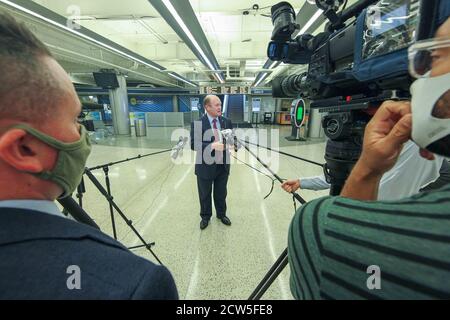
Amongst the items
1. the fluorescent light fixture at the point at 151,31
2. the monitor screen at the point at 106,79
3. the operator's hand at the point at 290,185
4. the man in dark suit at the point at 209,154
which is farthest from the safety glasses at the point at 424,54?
the monitor screen at the point at 106,79

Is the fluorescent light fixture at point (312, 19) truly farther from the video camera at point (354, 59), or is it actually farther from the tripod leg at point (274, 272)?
the tripod leg at point (274, 272)

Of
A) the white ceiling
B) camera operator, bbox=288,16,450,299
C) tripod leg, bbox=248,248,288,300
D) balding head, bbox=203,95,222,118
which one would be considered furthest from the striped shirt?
the white ceiling

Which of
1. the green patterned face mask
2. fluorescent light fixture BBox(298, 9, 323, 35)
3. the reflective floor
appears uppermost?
fluorescent light fixture BBox(298, 9, 323, 35)

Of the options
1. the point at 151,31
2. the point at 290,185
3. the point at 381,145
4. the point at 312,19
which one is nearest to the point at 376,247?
the point at 381,145

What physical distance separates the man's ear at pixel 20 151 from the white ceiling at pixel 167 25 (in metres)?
3.64

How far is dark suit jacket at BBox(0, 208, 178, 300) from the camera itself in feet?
1.09

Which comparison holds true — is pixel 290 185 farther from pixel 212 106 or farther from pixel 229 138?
pixel 212 106

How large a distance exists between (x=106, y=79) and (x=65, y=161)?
935 centimetres

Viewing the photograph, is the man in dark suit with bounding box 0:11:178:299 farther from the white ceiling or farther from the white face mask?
the white ceiling

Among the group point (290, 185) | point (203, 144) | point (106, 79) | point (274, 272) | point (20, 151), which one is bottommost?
point (274, 272)

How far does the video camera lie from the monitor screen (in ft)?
28.9

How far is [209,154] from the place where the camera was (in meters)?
2.20

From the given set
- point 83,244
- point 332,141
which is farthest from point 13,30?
point 332,141
